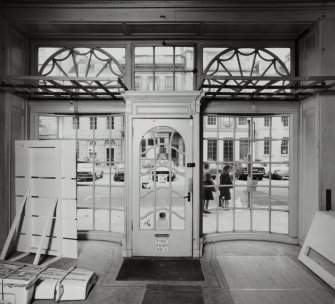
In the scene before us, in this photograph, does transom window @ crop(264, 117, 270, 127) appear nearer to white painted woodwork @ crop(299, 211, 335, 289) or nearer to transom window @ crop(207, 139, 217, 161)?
transom window @ crop(207, 139, 217, 161)

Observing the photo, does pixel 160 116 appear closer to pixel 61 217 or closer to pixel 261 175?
pixel 61 217

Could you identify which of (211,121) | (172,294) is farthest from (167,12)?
(172,294)

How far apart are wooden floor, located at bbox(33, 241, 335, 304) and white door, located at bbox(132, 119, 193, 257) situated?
52 centimetres

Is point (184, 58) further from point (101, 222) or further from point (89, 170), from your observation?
point (101, 222)

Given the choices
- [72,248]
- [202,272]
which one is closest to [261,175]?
[202,272]

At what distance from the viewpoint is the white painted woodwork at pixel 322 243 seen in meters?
3.66

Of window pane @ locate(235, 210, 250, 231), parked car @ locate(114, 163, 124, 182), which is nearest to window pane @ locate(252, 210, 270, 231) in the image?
window pane @ locate(235, 210, 250, 231)

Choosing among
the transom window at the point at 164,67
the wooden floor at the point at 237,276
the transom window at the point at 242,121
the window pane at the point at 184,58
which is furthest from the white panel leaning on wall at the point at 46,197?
the transom window at the point at 242,121

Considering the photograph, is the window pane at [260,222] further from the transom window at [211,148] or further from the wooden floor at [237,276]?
the transom window at [211,148]

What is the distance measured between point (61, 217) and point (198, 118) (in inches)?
104

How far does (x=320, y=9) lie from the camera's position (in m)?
4.30

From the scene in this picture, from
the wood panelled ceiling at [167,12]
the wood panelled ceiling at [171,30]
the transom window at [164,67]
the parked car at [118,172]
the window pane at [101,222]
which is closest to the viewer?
the wood panelled ceiling at [167,12]

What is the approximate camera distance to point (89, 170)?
5.40m

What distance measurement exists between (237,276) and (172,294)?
1.02 metres
